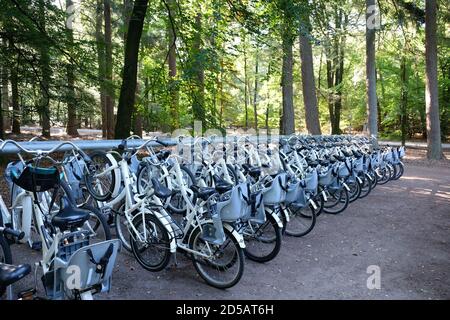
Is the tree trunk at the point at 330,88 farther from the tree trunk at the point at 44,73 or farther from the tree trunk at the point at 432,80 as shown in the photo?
the tree trunk at the point at 44,73

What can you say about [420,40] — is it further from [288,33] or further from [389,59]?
[288,33]

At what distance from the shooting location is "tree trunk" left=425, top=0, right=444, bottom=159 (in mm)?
13633

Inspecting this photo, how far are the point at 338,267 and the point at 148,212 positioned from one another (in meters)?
2.18

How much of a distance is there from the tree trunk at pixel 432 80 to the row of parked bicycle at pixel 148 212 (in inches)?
370

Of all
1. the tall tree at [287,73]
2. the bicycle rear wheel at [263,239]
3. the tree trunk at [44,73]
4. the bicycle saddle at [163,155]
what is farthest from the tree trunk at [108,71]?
the bicycle rear wheel at [263,239]

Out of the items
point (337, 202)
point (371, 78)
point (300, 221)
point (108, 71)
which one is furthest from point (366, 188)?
point (371, 78)

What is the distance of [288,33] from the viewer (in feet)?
27.7

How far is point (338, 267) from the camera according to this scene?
13.9 ft

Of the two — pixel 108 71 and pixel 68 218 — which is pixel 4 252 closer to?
pixel 68 218

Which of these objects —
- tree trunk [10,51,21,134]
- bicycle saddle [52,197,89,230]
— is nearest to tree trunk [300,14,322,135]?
tree trunk [10,51,21,134]

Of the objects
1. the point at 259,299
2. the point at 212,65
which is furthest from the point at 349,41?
the point at 259,299

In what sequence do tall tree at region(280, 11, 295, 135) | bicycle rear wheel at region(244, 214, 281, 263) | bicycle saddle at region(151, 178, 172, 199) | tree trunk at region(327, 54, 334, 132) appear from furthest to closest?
1. tree trunk at region(327, 54, 334, 132)
2. tall tree at region(280, 11, 295, 135)
3. bicycle rear wheel at region(244, 214, 281, 263)
4. bicycle saddle at region(151, 178, 172, 199)

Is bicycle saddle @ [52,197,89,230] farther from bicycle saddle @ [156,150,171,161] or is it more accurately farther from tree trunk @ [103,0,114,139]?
tree trunk @ [103,0,114,139]
